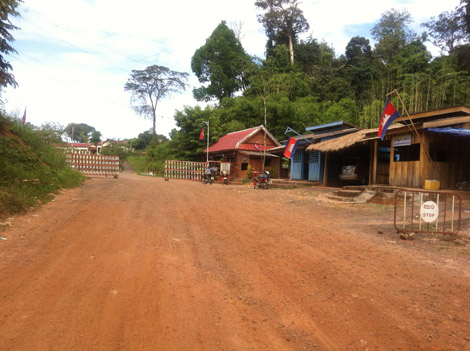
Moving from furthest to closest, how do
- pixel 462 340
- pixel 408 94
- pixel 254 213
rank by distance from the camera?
pixel 408 94 < pixel 254 213 < pixel 462 340

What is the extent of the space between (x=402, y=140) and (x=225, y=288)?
35.1 ft

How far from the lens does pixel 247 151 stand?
80.7 feet

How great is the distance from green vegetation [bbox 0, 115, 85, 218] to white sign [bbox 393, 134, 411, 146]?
11.9 metres

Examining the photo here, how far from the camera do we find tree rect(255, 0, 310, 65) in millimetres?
38375

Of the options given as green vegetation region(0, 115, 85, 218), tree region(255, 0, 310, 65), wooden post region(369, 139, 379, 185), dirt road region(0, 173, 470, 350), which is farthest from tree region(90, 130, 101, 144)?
dirt road region(0, 173, 470, 350)

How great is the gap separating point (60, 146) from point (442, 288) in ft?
61.7

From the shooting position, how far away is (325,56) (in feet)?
124

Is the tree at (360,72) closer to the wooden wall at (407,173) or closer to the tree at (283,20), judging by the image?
the tree at (283,20)

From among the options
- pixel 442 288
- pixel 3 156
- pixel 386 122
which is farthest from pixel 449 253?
pixel 3 156

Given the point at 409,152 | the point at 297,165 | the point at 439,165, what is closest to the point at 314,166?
the point at 297,165

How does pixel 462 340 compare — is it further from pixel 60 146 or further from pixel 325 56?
pixel 325 56

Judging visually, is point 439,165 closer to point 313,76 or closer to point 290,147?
point 290,147

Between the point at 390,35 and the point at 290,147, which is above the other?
the point at 390,35

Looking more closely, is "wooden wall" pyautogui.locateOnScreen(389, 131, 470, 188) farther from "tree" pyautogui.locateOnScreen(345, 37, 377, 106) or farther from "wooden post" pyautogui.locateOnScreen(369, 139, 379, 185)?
"tree" pyautogui.locateOnScreen(345, 37, 377, 106)
